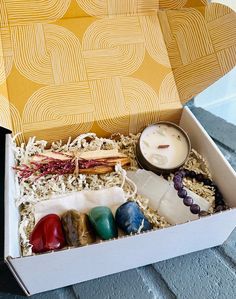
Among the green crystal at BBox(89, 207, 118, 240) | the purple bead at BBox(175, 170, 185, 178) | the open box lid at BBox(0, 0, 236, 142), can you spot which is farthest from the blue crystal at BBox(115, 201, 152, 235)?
the open box lid at BBox(0, 0, 236, 142)

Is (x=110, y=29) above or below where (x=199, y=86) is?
above

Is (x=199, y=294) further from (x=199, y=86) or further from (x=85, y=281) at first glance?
(x=199, y=86)

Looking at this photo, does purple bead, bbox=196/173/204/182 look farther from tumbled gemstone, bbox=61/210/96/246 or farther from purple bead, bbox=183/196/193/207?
tumbled gemstone, bbox=61/210/96/246

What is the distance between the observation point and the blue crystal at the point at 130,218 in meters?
0.63

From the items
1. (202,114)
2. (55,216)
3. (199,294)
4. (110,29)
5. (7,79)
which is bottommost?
(199,294)

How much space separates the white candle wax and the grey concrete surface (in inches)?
7.9

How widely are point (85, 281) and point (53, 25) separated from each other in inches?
21.7

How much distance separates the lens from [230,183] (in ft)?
2.30

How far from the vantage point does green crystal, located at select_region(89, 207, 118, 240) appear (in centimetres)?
62

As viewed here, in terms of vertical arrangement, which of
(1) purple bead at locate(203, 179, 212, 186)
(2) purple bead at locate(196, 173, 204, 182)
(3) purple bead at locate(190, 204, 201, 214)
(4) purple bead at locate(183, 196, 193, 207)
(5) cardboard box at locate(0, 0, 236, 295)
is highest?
(5) cardboard box at locate(0, 0, 236, 295)

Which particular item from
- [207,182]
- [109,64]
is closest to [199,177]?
[207,182]

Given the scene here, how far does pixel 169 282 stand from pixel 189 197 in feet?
0.53

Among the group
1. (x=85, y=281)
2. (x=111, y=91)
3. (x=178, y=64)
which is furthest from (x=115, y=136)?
(x=85, y=281)

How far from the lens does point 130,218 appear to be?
63 centimetres
